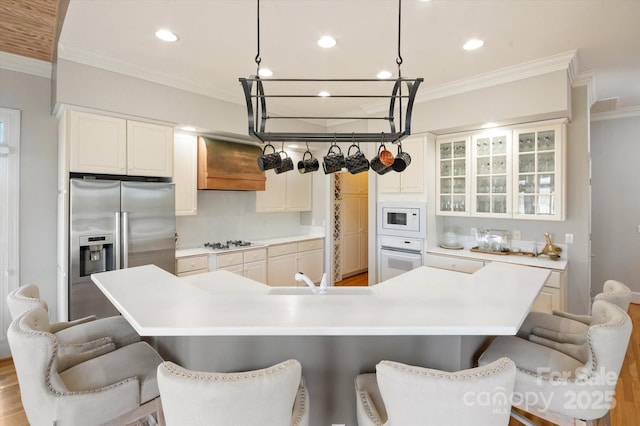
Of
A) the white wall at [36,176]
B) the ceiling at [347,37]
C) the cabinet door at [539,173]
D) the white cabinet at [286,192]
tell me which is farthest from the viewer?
the white cabinet at [286,192]

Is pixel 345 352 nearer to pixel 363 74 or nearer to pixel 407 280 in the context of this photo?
pixel 407 280

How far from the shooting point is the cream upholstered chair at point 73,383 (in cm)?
130

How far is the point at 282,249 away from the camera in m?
4.78

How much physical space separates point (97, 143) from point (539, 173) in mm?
4370

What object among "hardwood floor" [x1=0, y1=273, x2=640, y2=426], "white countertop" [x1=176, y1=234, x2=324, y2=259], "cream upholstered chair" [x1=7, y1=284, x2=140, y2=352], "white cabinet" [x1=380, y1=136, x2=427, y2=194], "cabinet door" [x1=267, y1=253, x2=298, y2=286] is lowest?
"hardwood floor" [x1=0, y1=273, x2=640, y2=426]

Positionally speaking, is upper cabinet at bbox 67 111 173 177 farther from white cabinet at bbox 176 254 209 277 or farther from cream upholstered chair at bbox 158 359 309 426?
cream upholstered chair at bbox 158 359 309 426

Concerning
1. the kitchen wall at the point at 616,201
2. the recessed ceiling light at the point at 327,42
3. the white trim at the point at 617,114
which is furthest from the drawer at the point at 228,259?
the white trim at the point at 617,114

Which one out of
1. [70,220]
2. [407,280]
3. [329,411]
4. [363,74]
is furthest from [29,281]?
[363,74]

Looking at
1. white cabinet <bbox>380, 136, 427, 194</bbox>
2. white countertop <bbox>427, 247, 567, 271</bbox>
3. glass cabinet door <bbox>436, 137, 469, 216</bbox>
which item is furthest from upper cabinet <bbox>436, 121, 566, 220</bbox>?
white countertop <bbox>427, 247, 567, 271</bbox>

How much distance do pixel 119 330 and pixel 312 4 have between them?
2.37m

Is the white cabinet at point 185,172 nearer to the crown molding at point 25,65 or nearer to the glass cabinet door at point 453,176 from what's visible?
the crown molding at point 25,65

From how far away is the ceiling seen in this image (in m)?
2.19

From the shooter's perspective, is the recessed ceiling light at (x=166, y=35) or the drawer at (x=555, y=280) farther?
the drawer at (x=555, y=280)

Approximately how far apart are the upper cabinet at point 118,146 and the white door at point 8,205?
0.76 metres
